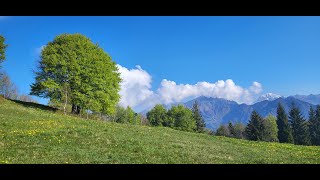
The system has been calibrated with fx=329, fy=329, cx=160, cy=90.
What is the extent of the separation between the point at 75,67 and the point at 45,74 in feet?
15.7

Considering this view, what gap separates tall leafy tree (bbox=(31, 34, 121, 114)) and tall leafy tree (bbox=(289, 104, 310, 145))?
2577 inches

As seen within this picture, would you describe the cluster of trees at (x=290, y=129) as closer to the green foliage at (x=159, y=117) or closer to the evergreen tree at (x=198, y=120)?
the evergreen tree at (x=198, y=120)

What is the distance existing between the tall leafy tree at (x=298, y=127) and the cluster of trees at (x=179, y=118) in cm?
2761

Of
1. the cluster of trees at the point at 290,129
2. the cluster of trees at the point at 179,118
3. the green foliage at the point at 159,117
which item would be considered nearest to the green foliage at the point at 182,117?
the cluster of trees at the point at 179,118

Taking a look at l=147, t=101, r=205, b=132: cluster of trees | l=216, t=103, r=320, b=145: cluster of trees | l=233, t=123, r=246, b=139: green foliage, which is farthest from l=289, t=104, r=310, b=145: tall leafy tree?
l=147, t=101, r=205, b=132: cluster of trees

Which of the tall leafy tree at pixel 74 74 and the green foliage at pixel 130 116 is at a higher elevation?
the green foliage at pixel 130 116

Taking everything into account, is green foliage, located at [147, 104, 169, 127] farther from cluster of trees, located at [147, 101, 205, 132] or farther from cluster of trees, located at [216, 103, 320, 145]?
cluster of trees, located at [216, 103, 320, 145]

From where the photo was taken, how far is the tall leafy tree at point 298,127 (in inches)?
3750

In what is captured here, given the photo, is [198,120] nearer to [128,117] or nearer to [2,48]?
[128,117]

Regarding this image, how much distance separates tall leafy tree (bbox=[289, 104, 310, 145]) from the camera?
313 ft

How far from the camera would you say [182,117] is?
11550cm

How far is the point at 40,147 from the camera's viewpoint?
56.7ft
